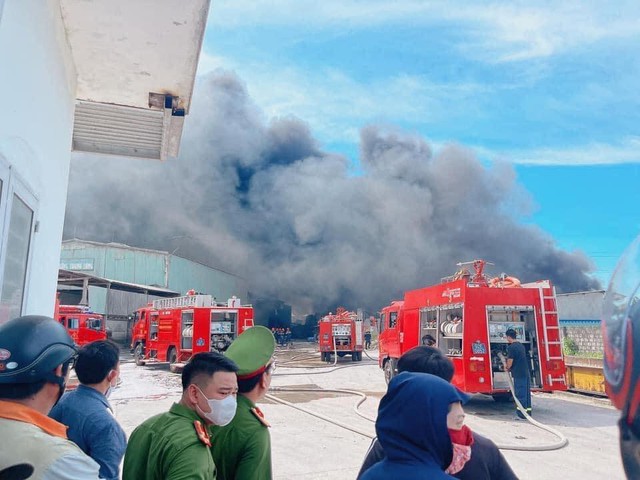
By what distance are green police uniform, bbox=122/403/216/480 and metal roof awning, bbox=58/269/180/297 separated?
2373cm

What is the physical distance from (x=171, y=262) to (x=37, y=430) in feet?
103

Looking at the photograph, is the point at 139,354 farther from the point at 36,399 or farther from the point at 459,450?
the point at 459,450

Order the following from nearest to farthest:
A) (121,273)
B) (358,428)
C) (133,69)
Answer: (133,69) < (358,428) < (121,273)

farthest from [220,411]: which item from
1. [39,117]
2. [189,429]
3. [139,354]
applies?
[139,354]

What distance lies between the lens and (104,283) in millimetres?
26781

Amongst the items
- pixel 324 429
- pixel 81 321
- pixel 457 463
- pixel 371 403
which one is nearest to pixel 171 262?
pixel 81 321

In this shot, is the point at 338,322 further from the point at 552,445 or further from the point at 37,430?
the point at 37,430

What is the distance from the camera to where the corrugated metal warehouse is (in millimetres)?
27594

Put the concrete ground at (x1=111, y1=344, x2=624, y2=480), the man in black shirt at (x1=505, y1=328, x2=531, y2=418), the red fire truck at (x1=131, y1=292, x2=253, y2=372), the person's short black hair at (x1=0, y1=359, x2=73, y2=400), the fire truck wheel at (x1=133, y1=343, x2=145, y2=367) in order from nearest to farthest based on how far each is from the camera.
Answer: the person's short black hair at (x1=0, y1=359, x2=73, y2=400) < the concrete ground at (x1=111, y1=344, x2=624, y2=480) < the man in black shirt at (x1=505, y1=328, x2=531, y2=418) < the red fire truck at (x1=131, y1=292, x2=253, y2=372) < the fire truck wheel at (x1=133, y1=343, x2=145, y2=367)

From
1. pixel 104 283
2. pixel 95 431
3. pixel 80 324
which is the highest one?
pixel 104 283

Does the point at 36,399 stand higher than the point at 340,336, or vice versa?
the point at 340,336

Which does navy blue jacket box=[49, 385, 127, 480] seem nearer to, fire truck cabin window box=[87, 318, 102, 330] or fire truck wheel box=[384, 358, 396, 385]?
fire truck wheel box=[384, 358, 396, 385]

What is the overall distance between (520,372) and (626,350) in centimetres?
752

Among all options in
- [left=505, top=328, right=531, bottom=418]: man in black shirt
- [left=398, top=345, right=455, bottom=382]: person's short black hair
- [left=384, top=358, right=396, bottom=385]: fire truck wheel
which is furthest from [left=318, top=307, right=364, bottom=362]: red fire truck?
[left=398, top=345, right=455, bottom=382]: person's short black hair
